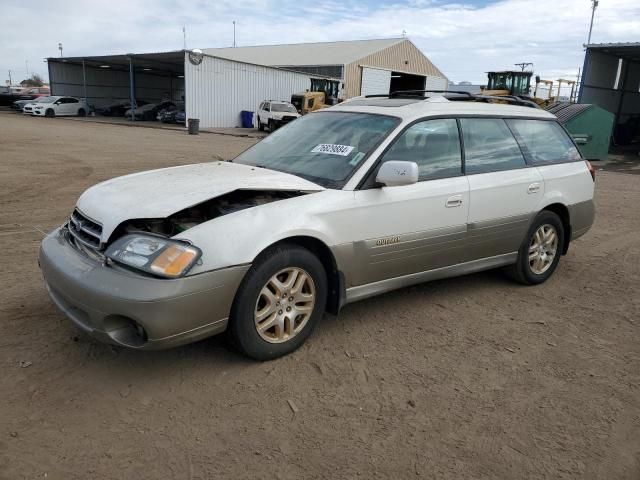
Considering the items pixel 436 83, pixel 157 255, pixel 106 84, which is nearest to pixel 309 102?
pixel 436 83

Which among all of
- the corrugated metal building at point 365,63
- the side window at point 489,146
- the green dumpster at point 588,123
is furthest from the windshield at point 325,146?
the corrugated metal building at point 365,63

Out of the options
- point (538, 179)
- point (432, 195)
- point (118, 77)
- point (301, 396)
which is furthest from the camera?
point (118, 77)

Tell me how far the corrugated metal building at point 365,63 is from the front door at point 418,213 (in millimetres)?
35868

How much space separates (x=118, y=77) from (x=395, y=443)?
49.7 metres

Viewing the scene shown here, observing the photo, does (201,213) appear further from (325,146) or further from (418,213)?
(418,213)

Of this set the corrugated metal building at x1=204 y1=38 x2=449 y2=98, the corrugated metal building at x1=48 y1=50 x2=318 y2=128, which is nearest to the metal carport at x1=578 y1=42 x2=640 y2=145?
the corrugated metal building at x1=204 y1=38 x2=449 y2=98

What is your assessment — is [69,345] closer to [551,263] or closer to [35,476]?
[35,476]

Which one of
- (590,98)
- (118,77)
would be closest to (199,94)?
(118,77)

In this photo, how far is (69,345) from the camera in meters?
3.32

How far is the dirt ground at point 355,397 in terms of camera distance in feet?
7.94

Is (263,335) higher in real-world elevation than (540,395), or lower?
higher

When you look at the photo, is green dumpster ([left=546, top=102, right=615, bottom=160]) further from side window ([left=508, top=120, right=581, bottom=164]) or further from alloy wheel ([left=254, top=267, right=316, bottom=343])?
alloy wheel ([left=254, top=267, right=316, bottom=343])

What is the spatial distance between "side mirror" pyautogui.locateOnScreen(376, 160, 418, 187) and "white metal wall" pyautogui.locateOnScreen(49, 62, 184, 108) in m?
45.7

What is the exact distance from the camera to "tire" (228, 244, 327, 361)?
9.89 ft
